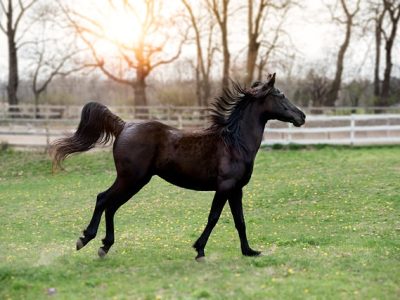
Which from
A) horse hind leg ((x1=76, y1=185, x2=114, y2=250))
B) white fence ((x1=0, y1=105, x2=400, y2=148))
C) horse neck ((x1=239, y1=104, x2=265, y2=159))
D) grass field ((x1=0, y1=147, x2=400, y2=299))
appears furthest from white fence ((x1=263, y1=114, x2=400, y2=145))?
horse hind leg ((x1=76, y1=185, x2=114, y2=250))

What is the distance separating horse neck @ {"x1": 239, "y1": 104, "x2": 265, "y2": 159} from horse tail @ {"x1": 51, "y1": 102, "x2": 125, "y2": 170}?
59.9 inches

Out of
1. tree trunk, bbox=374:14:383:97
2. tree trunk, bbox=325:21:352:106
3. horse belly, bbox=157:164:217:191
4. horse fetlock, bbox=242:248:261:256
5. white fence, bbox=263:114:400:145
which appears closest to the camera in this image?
horse belly, bbox=157:164:217:191

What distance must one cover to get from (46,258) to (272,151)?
14.6 meters

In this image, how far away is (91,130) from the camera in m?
6.75

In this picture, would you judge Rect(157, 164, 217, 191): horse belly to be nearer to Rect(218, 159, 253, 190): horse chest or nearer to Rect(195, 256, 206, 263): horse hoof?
Rect(218, 159, 253, 190): horse chest

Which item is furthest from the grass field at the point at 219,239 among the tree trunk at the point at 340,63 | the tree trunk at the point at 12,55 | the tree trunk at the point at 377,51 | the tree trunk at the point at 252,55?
the tree trunk at the point at 12,55

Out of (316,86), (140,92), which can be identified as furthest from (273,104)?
(316,86)

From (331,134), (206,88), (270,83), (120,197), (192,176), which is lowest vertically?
(331,134)

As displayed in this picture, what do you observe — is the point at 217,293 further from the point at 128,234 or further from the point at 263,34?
the point at 263,34

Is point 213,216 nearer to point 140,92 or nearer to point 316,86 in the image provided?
point 140,92

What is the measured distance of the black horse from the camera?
6469 millimetres

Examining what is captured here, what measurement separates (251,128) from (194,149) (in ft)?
2.55

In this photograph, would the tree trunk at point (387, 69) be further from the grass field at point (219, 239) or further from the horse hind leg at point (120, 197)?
the horse hind leg at point (120, 197)

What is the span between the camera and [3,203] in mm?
12852
